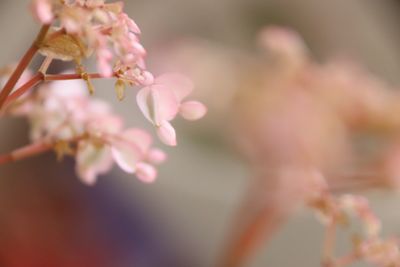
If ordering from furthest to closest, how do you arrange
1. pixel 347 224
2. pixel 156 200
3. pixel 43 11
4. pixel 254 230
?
1. pixel 156 200
2. pixel 254 230
3. pixel 347 224
4. pixel 43 11

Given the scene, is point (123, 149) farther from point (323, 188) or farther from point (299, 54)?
point (299, 54)

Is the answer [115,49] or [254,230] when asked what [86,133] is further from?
[254,230]

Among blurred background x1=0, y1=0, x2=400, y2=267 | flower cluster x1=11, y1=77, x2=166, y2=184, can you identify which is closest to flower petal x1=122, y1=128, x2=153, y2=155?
flower cluster x1=11, y1=77, x2=166, y2=184

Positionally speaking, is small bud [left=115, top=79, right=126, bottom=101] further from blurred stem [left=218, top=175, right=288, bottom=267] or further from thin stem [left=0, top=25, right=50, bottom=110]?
blurred stem [left=218, top=175, right=288, bottom=267]

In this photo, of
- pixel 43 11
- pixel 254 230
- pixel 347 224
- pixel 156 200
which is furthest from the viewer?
pixel 156 200

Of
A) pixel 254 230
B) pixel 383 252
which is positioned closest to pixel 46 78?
pixel 383 252

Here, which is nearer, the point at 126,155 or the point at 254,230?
the point at 126,155

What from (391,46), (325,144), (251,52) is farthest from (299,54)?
(391,46)
